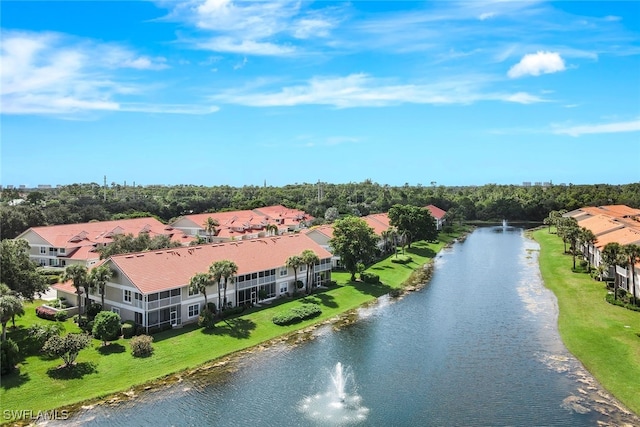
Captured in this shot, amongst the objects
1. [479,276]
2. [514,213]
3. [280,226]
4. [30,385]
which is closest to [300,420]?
[30,385]

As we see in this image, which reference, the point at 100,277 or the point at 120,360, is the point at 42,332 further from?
the point at 120,360

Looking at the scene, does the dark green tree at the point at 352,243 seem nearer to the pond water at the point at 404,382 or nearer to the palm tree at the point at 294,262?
the palm tree at the point at 294,262

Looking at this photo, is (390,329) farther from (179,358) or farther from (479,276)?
(479,276)

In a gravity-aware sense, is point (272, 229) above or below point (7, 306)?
above

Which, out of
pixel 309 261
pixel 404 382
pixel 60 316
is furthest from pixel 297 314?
pixel 60 316

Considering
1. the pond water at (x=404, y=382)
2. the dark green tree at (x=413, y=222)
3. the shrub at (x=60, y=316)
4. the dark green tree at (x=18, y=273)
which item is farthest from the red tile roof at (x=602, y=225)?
the dark green tree at (x=18, y=273)

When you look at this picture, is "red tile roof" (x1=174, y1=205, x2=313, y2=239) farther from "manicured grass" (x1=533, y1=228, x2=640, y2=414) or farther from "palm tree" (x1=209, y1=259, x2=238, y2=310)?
"manicured grass" (x1=533, y1=228, x2=640, y2=414)
